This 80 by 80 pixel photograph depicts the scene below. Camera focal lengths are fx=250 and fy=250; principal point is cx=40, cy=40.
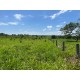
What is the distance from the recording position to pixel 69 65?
159 inches

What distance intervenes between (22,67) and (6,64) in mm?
293
